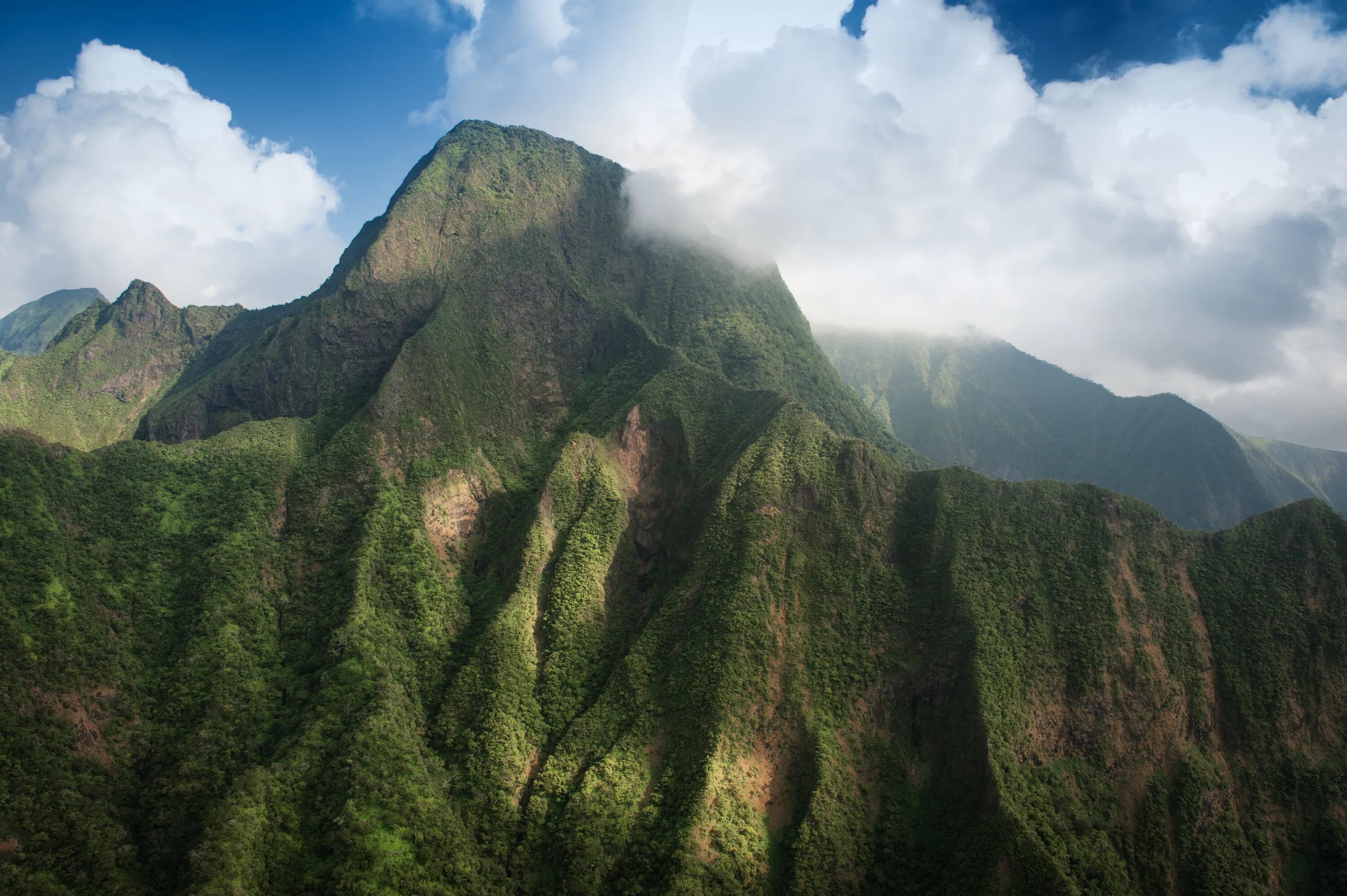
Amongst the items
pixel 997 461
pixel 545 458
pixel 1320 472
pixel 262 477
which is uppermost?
pixel 1320 472

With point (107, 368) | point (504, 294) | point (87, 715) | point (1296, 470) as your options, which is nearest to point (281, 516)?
point (87, 715)

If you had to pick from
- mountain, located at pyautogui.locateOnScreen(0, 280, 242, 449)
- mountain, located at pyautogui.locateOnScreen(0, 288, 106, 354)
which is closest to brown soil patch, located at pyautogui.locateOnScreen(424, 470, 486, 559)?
mountain, located at pyautogui.locateOnScreen(0, 280, 242, 449)

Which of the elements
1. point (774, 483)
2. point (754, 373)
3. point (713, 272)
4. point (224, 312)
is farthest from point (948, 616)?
point (224, 312)

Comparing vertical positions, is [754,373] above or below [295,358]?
above

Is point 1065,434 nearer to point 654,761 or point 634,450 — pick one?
point 634,450

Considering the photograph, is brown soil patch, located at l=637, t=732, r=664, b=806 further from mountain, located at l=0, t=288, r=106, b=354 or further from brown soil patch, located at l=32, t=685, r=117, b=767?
mountain, located at l=0, t=288, r=106, b=354

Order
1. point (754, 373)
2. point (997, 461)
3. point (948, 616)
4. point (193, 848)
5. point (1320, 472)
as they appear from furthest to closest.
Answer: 1. point (1320, 472)
2. point (997, 461)
3. point (754, 373)
4. point (948, 616)
5. point (193, 848)

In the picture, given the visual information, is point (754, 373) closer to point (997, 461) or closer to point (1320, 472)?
point (997, 461)
